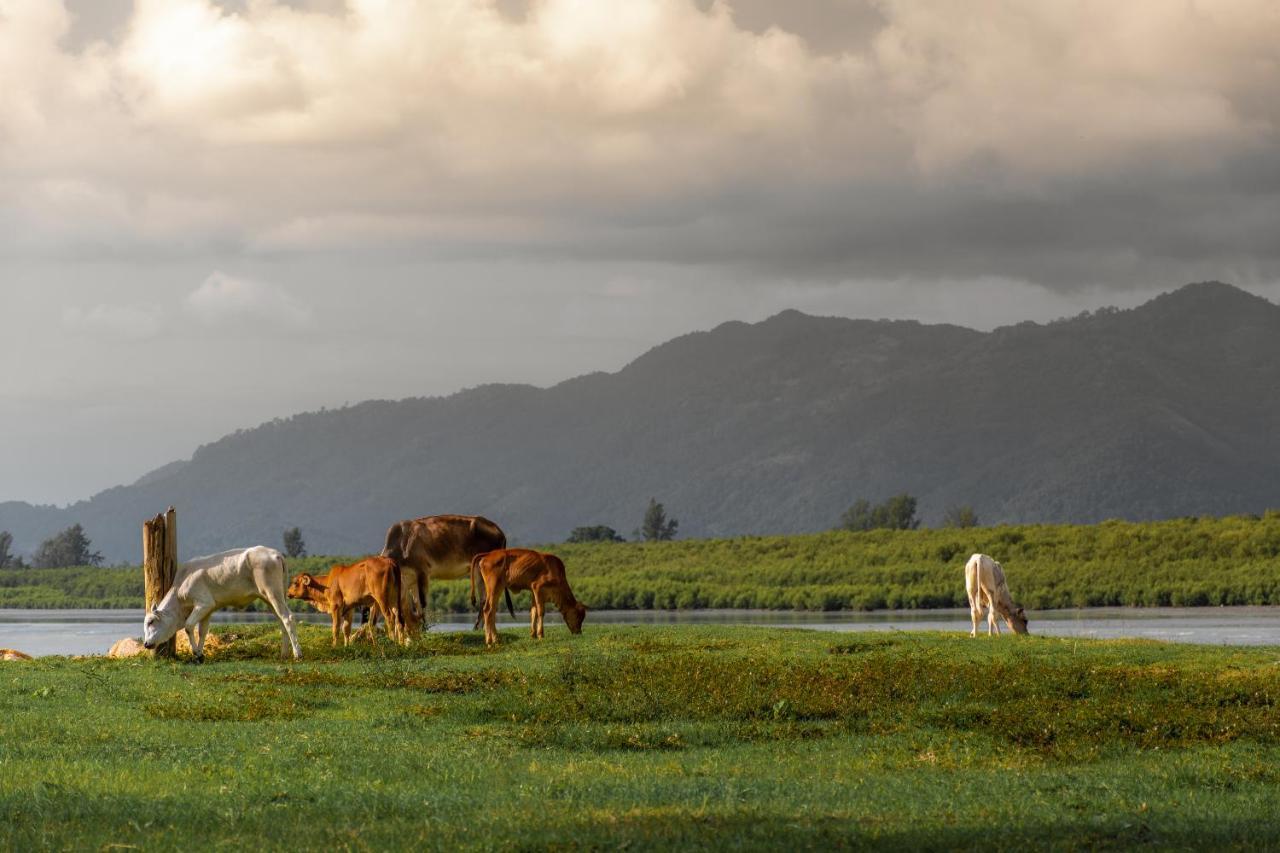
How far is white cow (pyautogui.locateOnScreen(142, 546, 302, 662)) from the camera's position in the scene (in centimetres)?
2786

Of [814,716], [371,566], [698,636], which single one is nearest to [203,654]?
[371,566]

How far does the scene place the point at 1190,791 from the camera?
1507cm

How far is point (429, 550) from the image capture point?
32156 millimetres

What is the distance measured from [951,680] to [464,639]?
11110 mm

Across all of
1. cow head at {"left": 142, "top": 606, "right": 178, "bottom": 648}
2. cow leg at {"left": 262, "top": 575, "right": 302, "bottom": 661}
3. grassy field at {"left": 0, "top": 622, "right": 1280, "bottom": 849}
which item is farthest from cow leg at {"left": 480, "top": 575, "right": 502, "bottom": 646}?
cow head at {"left": 142, "top": 606, "right": 178, "bottom": 648}

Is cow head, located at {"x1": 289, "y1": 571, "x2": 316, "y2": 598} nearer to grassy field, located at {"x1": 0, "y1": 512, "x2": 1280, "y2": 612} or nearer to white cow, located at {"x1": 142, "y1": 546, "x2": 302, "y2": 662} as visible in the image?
white cow, located at {"x1": 142, "y1": 546, "x2": 302, "y2": 662}

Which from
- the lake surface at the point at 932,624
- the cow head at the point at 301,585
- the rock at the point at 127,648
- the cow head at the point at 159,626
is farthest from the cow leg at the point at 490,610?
the rock at the point at 127,648

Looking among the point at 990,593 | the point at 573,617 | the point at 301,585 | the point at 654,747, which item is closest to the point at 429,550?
the point at 301,585

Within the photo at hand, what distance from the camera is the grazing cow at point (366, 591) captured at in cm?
2938

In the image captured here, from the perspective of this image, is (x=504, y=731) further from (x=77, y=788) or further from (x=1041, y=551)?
(x=1041, y=551)

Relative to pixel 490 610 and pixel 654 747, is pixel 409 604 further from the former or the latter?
pixel 654 747

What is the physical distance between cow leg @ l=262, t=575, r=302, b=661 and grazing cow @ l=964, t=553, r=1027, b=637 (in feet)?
51.0

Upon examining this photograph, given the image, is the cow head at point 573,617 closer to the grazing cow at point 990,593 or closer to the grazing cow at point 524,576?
the grazing cow at point 524,576

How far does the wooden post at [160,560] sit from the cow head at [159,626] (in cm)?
62
